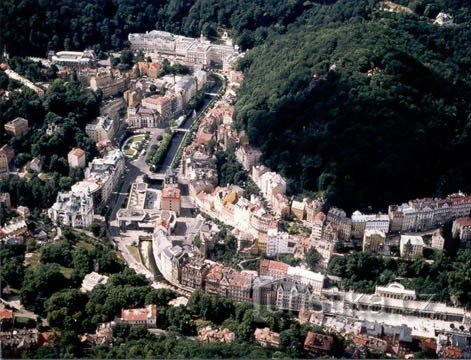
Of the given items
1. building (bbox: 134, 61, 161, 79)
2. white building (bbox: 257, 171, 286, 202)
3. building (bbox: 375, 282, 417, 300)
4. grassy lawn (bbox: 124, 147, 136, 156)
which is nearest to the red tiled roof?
white building (bbox: 257, 171, 286, 202)

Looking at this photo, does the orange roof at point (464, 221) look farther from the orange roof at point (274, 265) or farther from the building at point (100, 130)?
the building at point (100, 130)

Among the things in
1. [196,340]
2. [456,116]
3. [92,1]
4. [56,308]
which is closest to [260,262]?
[196,340]

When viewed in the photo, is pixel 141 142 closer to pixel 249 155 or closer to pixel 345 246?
pixel 249 155

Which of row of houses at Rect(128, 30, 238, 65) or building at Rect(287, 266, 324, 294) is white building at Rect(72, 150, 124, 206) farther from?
row of houses at Rect(128, 30, 238, 65)

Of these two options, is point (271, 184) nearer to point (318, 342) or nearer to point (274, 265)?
point (274, 265)

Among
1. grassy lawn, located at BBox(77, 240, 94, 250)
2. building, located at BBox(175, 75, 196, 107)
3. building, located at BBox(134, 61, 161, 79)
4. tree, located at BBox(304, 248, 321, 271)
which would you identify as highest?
building, located at BBox(134, 61, 161, 79)

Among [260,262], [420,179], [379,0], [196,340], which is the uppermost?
[379,0]

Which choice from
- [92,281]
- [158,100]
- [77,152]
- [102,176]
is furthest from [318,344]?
[158,100]
